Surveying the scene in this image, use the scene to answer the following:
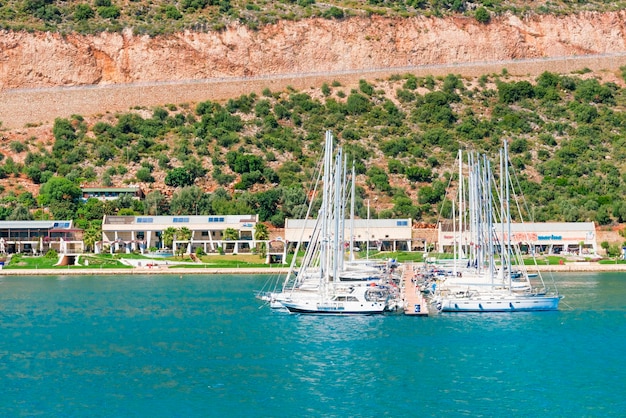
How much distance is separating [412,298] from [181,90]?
4639 centimetres

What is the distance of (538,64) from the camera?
89625 millimetres

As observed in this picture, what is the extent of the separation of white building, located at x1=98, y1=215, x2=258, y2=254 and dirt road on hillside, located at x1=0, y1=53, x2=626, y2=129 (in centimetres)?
1945

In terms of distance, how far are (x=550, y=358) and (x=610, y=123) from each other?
52903 millimetres

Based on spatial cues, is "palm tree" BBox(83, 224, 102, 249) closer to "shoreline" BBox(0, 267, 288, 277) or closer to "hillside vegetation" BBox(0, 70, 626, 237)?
"hillside vegetation" BBox(0, 70, 626, 237)

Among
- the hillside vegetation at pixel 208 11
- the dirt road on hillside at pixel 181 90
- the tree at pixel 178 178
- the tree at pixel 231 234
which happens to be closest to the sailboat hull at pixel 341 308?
the tree at pixel 231 234

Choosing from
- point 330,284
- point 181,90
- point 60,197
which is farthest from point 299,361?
point 181,90

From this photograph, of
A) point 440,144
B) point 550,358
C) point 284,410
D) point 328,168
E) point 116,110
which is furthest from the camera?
point 116,110

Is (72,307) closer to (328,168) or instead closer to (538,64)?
(328,168)

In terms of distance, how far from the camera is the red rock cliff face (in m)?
88.2

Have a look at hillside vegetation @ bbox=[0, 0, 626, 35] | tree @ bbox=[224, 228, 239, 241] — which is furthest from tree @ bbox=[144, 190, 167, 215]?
hillside vegetation @ bbox=[0, 0, 626, 35]

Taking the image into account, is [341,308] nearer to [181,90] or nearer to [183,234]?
[183,234]

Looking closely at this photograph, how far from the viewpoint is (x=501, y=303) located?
135 ft

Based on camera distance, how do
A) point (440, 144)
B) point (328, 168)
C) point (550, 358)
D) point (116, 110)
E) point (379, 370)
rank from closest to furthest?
point (379, 370) < point (550, 358) < point (328, 168) < point (440, 144) < point (116, 110)

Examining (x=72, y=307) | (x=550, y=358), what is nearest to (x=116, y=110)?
(x=72, y=307)
